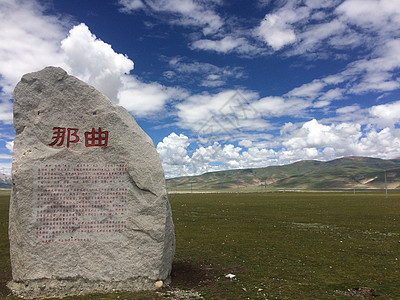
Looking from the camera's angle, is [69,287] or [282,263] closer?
[69,287]

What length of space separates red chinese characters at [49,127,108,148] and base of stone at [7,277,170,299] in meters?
4.66

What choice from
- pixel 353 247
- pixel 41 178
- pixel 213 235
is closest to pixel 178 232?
pixel 213 235

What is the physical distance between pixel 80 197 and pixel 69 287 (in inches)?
117

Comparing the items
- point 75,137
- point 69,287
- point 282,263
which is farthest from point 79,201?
point 282,263

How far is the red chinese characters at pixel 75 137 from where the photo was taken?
9.96 m

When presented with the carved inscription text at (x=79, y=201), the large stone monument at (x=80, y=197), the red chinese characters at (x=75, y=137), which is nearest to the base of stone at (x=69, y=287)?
the large stone monument at (x=80, y=197)

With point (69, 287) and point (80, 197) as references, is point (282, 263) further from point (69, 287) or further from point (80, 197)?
point (80, 197)

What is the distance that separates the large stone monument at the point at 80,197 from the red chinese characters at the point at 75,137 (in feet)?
0.11

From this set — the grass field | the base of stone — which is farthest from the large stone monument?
the grass field

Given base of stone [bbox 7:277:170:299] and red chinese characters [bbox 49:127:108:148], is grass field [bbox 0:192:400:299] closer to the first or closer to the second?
base of stone [bbox 7:277:170:299]

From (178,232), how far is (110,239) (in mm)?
12042

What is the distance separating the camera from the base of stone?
902 centimetres

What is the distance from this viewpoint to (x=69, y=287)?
917cm

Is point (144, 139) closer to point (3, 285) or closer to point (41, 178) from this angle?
point (41, 178)
